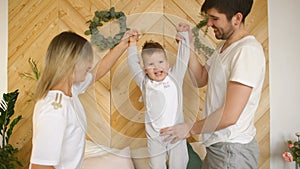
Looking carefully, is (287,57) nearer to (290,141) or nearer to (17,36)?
(290,141)

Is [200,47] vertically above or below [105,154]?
above

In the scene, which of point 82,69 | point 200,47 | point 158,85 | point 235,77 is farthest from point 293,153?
point 82,69

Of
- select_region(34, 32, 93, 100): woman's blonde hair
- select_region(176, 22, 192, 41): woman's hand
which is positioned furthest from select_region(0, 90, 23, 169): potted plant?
select_region(176, 22, 192, 41): woman's hand

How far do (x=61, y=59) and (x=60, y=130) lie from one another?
0.27 metres

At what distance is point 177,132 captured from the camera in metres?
1.46

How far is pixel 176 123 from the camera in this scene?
144cm

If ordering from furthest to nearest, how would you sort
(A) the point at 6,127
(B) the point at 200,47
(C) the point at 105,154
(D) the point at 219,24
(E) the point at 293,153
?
(E) the point at 293,153
(A) the point at 6,127
(C) the point at 105,154
(D) the point at 219,24
(B) the point at 200,47

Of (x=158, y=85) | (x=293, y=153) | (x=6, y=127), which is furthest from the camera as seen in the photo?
(x=293, y=153)

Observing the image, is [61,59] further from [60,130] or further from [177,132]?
[177,132]

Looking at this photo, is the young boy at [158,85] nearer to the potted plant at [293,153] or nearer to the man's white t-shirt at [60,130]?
the man's white t-shirt at [60,130]

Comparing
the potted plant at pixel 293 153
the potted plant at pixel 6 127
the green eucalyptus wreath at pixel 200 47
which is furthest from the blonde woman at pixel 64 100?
the potted plant at pixel 293 153

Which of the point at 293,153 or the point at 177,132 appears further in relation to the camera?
the point at 293,153

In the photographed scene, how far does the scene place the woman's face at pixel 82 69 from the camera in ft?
5.07

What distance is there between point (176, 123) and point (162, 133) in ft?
0.20
